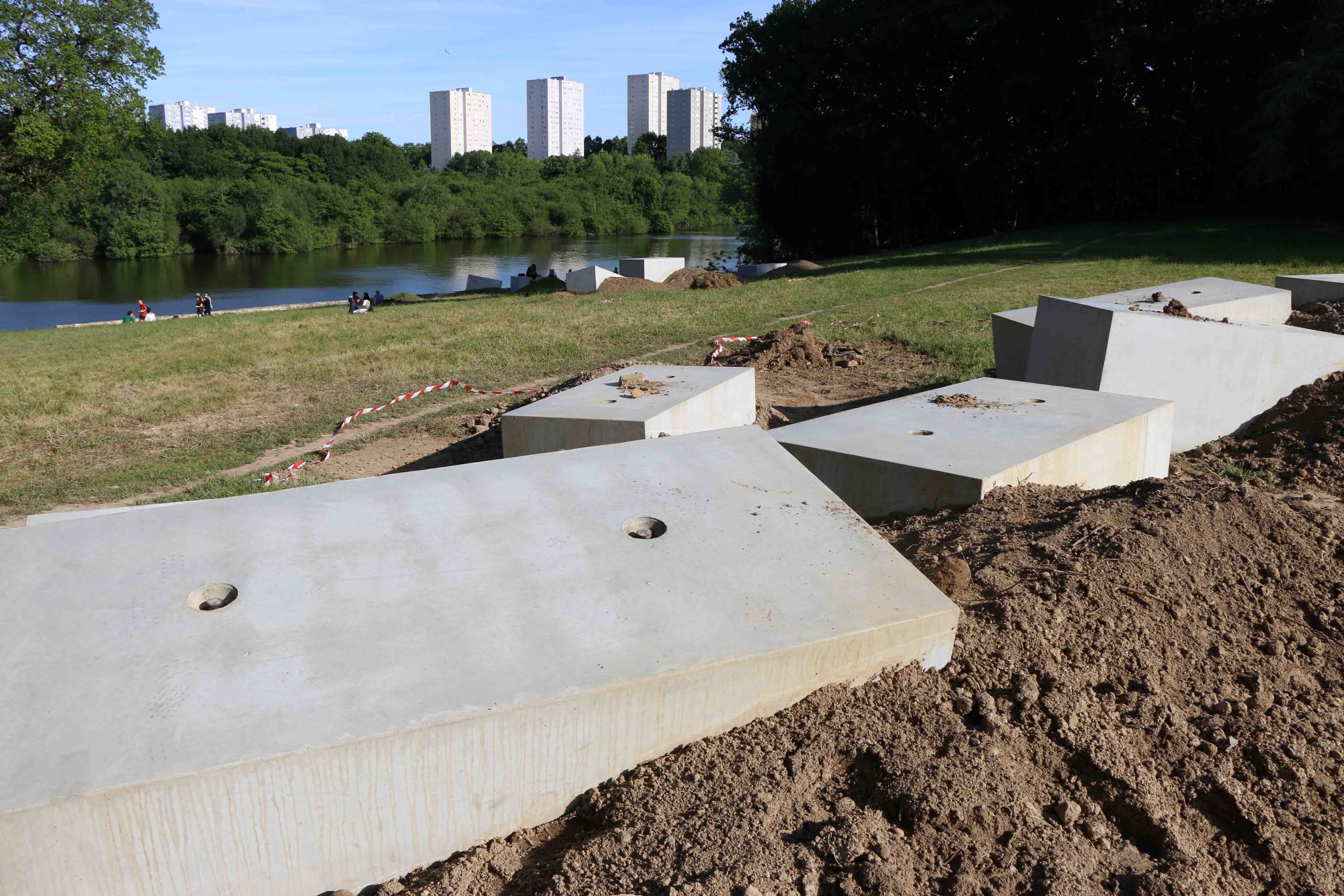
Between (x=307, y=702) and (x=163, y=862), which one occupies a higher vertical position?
(x=307, y=702)

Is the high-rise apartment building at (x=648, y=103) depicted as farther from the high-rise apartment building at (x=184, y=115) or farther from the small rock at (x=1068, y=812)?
the small rock at (x=1068, y=812)

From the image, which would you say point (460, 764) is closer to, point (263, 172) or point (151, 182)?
point (151, 182)

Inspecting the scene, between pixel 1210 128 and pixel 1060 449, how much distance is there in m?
33.8

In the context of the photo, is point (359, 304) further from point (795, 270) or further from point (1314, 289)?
point (1314, 289)

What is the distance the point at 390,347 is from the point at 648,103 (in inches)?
6798

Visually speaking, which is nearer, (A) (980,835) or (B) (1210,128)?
(A) (980,835)

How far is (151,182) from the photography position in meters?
64.9

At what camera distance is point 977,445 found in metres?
5.18

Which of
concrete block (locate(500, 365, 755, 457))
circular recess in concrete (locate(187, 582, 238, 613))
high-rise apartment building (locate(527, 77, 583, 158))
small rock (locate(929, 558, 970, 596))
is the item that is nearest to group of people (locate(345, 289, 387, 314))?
concrete block (locate(500, 365, 755, 457))

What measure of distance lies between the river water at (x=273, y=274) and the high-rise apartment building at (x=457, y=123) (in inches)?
3691

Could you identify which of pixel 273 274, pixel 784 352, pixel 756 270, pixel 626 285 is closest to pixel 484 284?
pixel 756 270

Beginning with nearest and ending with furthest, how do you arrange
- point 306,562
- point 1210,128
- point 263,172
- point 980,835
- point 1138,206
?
point 980,835 → point 306,562 → point 1210,128 → point 1138,206 → point 263,172

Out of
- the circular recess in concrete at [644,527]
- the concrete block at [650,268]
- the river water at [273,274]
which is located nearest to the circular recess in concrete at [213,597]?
the circular recess in concrete at [644,527]

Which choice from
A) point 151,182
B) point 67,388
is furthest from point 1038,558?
point 151,182
